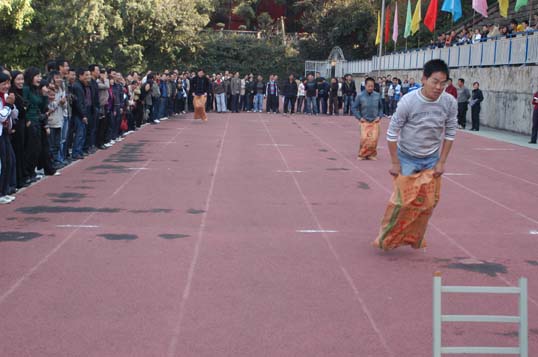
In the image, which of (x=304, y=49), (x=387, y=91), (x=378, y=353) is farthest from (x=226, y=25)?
(x=378, y=353)

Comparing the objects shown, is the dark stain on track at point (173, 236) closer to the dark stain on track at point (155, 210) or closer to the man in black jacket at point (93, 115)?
the dark stain on track at point (155, 210)

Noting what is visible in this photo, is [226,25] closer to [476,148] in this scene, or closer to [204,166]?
[476,148]

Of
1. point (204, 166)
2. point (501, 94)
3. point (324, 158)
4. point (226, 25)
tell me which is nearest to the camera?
point (204, 166)

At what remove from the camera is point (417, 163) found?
731 centimetres

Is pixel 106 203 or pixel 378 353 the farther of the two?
pixel 106 203

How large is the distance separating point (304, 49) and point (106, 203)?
5109 centimetres

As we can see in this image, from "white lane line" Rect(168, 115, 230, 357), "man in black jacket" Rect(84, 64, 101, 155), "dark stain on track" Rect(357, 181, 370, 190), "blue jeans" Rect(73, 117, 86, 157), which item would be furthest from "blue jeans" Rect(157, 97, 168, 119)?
"dark stain on track" Rect(357, 181, 370, 190)

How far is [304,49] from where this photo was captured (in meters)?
59.8

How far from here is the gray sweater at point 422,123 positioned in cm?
715

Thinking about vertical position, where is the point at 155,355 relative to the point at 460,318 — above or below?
below

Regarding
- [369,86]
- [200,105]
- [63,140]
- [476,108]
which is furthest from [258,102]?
[63,140]

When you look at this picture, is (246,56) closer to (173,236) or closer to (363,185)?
(363,185)

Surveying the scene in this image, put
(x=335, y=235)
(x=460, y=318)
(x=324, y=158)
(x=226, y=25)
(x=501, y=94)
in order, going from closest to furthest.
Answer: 1. (x=460, y=318)
2. (x=335, y=235)
3. (x=324, y=158)
4. (x=501, y=94)
5. (x=226, y=25)

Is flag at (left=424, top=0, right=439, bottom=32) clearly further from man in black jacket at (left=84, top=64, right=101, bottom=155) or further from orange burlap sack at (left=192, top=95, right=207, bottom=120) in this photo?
man in black jacket at (left=84, top=64, right=101, bottom=155)
